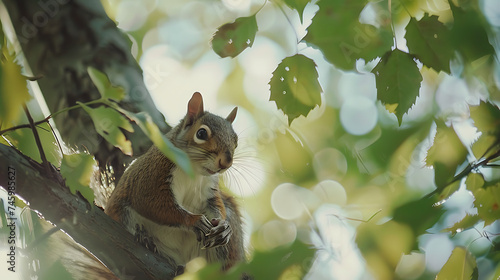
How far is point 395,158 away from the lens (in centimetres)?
111

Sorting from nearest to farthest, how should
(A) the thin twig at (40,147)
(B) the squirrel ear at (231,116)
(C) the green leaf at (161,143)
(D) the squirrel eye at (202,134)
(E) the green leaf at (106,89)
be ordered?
(C) the green leaf at (161,143) → (E) the green leaf at (106,89) → (A) the thin twig at (40,147) → (D) the squirrel eye at (202,134) → (B) the squirrel ear at (231,116)

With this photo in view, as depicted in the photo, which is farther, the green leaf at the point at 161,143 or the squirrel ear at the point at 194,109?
the squirrel ear at the point at 194,109

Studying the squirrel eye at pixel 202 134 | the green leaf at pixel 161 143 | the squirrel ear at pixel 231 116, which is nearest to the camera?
the green leaf at pixel 161 143

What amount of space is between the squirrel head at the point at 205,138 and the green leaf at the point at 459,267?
618 millimetres

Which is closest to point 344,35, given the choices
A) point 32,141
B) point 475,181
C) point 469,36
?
point 469,36

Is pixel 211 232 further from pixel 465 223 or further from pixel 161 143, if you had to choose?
pixel 161 143

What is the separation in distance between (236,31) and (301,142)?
30 centimetres

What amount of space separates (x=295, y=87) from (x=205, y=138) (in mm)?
507

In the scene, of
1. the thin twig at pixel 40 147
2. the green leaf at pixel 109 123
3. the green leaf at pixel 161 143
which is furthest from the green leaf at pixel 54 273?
the green leaf at pixel 161 143

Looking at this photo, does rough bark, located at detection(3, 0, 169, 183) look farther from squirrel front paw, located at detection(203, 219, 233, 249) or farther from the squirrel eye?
squirrel front paw, located at detection(203, 219, 233, 249)

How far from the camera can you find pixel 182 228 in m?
1.30

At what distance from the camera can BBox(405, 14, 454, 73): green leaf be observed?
36.8 inches

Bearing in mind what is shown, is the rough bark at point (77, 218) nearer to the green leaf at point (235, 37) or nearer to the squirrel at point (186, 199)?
the squirrel at point (186, 199)

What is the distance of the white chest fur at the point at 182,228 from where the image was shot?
4.32ft
